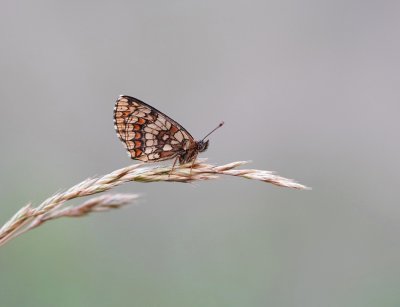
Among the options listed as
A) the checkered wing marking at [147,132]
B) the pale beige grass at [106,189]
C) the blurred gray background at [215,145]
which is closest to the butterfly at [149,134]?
the checkered wing marking at [147,132]

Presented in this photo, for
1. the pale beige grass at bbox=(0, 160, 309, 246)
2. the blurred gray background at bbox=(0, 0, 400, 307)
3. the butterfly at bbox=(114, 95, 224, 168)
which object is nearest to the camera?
the pale beige grass at bbox=(0, 160, 309, 246)

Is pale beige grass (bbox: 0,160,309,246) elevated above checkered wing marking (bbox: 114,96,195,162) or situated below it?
below

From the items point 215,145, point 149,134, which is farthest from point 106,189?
point 215,145

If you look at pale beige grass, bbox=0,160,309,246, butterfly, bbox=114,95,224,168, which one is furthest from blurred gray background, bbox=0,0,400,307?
butterfly, bbox=114,95,224,168

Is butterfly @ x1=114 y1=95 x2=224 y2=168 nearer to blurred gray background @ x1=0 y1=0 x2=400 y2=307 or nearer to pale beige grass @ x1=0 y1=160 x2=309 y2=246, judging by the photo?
pale beige grass @ x1=0 y1=160 x2=309 y2=246

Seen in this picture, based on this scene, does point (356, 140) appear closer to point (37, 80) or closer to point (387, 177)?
point (387, 177)

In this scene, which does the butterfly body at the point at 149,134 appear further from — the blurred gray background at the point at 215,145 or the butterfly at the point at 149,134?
the blurred gray background at the point at 215,145
